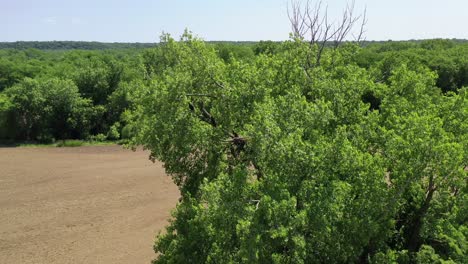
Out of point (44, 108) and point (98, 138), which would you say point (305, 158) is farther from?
point (44, 108)

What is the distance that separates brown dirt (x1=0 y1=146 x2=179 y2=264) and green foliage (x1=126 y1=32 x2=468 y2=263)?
33.5ft

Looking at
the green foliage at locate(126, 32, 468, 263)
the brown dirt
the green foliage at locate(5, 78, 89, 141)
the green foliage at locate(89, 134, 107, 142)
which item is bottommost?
the green foliage at locate(89, 134, 107, 142)

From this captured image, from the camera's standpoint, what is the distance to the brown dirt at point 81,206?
2269 centimetres

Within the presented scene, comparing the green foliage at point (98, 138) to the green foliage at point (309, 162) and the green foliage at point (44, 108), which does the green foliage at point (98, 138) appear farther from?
the green foliage at point (309, 162)

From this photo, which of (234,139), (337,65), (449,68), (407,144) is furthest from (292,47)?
(449,68)

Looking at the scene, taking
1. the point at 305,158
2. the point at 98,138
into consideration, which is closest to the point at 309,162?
the point at 305,158

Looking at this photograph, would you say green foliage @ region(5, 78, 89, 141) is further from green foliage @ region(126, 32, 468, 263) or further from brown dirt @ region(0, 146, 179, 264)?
green foliage @ region(126, 32, 468, 263)

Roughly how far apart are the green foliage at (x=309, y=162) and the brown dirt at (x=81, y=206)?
10223 millimetres

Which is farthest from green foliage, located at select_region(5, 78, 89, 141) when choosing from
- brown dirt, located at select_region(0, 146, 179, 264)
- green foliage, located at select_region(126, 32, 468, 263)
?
green foliage, located at select_region(126, 32, 468, 263)

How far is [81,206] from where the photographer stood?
29.0 metres

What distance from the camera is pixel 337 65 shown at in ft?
51.5

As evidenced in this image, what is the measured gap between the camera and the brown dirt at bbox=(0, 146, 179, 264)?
2269cm

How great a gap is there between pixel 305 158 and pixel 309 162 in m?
0.13

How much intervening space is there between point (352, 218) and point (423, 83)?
6.42 meters
